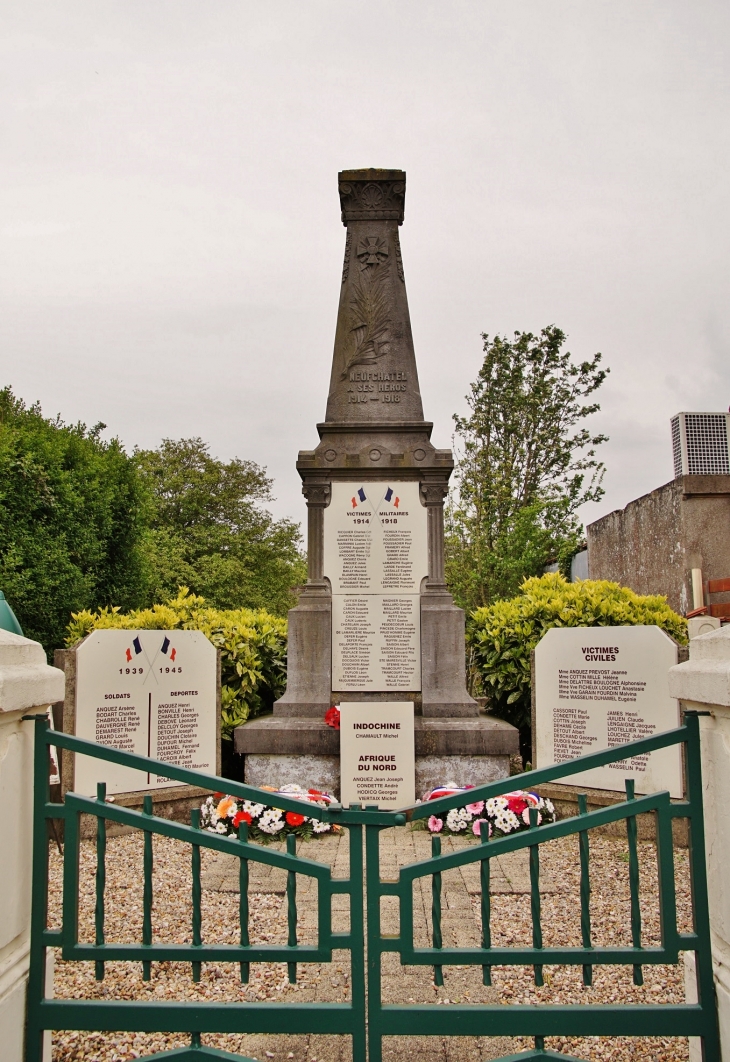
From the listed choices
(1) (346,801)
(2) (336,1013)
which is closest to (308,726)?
(1) (346,801)

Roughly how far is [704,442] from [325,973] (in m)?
15.4

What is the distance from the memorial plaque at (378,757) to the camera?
5.87 m

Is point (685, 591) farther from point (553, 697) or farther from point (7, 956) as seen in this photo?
point (7, 956)

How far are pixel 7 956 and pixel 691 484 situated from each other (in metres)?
12.1

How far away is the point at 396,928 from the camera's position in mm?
3561

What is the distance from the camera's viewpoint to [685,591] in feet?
39.3

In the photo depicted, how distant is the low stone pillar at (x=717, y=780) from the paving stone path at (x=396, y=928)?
0.95m

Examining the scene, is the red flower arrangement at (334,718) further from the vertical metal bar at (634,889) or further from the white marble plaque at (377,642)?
the vertical metal bar at (634,889)

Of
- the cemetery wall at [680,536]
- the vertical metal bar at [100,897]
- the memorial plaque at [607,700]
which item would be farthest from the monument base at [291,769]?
the cemetery wall at [680,536]

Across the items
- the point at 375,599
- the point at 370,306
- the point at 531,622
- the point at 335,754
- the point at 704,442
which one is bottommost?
the point at 335,754

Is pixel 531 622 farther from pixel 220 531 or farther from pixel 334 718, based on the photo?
pixel 220 531

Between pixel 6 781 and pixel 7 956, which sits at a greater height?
pixel 6 781

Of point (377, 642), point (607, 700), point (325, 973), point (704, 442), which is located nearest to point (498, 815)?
point (607, 700)

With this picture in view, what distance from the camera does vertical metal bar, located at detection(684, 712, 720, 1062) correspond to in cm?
193
